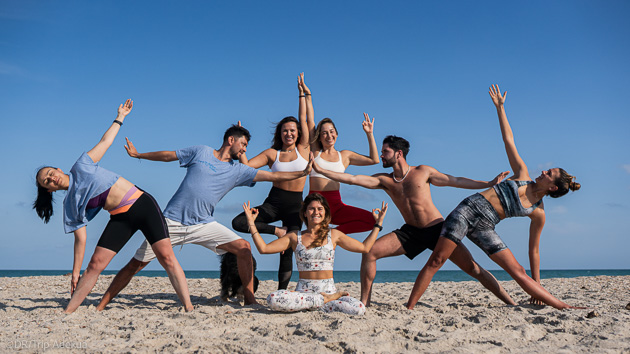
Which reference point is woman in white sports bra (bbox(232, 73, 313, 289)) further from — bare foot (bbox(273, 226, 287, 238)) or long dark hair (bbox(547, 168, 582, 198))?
long dark hair (bbox(547, 168, 582, 198))

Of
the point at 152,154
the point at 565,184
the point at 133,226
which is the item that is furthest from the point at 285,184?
the point at 565,184

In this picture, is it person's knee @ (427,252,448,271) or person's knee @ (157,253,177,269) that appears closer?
person's knee @ (157,253,177,269)

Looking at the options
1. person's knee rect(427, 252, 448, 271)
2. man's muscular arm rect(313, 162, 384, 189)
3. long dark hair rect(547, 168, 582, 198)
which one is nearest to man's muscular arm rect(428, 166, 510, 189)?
man's muscular arm rect(313, 162, 384, 189)

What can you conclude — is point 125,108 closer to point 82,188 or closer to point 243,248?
point 82,188

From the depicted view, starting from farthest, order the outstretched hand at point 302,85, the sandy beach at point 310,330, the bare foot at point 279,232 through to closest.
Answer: the outstretched hand at point 302,85 → the bare foot at point 279,232 → the sandy beach at point 310,330

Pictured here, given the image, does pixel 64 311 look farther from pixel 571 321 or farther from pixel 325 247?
pixel 571 321

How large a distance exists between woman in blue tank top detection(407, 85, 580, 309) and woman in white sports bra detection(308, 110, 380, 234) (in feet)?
3.60

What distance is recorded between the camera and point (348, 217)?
676 centimetres

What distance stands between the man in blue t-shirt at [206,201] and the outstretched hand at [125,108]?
0.68m

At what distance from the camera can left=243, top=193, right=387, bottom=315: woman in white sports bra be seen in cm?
537

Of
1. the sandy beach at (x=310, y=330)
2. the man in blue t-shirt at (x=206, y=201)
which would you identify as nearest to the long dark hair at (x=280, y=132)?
the man in blue t-shirt at (x=206, y=201)

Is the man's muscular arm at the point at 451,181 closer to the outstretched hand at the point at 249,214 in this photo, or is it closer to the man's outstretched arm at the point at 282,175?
the man's outstretched arm at the point at 282,175

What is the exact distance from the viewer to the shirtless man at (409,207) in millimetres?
6125

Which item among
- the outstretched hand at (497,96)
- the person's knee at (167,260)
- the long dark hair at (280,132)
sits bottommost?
the person's knee at (167,260)
